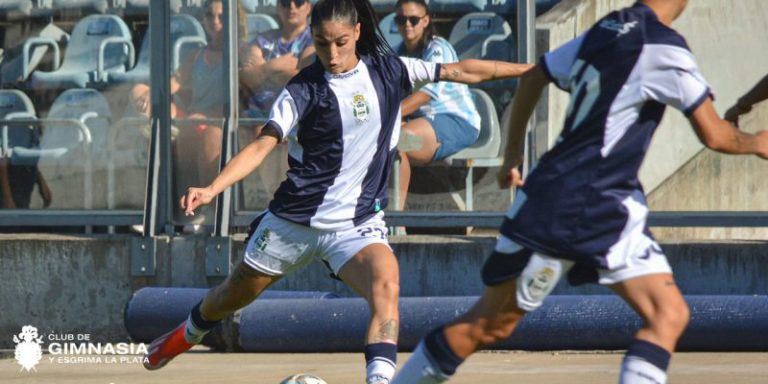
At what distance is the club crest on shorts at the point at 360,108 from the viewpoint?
23.1ft

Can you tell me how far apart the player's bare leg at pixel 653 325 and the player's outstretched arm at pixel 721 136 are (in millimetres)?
495

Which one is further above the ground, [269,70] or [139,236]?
[269,70]

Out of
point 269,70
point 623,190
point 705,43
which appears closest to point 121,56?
point 269,70

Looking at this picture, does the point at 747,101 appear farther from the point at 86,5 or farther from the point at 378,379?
the point at 86,5

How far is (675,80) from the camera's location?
197 inches

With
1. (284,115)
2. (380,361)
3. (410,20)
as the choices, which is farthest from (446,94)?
(380,361)

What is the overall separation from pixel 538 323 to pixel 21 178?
4425 millimetres

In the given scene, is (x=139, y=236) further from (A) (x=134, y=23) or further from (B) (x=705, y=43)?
(B) (x=705, y=43)

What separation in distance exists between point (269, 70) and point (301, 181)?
12.7 feet

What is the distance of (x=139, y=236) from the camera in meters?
11.0

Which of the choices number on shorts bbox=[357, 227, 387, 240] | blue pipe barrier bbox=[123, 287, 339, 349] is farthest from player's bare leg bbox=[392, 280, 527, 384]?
blue pipe barrier bbox=[123, 287, 339, 349]

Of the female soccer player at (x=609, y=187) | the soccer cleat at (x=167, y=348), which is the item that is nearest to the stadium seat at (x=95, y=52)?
the soccer cleat at (x=167, y=348)

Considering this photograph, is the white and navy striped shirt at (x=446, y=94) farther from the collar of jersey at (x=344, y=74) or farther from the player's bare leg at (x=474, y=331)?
the player's bare leg at (x=474, y=331)

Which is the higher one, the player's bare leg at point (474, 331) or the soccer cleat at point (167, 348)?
the player's bare leg at point (474, 331)
